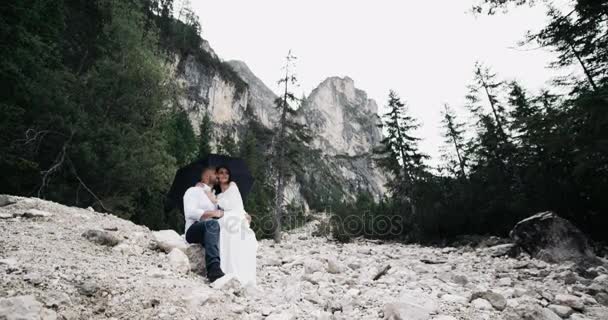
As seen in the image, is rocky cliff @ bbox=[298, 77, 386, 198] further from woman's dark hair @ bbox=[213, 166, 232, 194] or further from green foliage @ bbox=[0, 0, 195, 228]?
woman's dark hair @ bbox=[213, 166, 232, 194]

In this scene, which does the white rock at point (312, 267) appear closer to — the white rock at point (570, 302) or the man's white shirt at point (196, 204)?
the man's white shirt at point (196, 204)

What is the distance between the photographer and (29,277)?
7.95 ft

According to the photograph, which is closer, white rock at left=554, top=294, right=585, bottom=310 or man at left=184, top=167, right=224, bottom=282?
white rock at left=554, top=294, right=585, bottom=310

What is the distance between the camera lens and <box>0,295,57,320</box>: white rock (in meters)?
1.87

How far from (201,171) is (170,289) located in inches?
95.7

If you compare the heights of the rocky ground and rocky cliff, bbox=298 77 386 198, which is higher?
rocky cliff, bbox=298 77 386 198

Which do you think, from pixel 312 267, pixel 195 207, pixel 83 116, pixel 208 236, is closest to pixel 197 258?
pixel 208 236

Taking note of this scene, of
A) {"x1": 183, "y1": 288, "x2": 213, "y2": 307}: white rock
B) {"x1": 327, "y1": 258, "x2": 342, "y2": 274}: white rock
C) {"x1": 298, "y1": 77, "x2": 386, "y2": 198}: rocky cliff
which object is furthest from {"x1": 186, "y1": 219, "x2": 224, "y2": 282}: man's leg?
{"x1": 298, "y1": 77, "x2": 386, "y2": 198}: rocky cliff

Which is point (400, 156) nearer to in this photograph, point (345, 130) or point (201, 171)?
point (201, 171)

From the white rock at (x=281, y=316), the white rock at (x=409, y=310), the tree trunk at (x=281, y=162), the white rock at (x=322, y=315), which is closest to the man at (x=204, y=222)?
the white rock at (x=281, y=316)

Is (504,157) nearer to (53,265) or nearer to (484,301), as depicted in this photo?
(484,301)

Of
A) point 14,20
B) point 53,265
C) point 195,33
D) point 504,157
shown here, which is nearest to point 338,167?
point 195,33

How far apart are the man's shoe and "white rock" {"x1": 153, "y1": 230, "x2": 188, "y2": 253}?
0.84 metres

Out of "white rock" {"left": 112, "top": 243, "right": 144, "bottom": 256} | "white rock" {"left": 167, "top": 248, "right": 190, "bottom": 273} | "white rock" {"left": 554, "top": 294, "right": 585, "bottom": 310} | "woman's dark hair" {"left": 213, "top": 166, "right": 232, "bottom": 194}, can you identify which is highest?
"woman's dark hair" {"left": 213, "top": 166, "right": 232, "bottom": 194}
